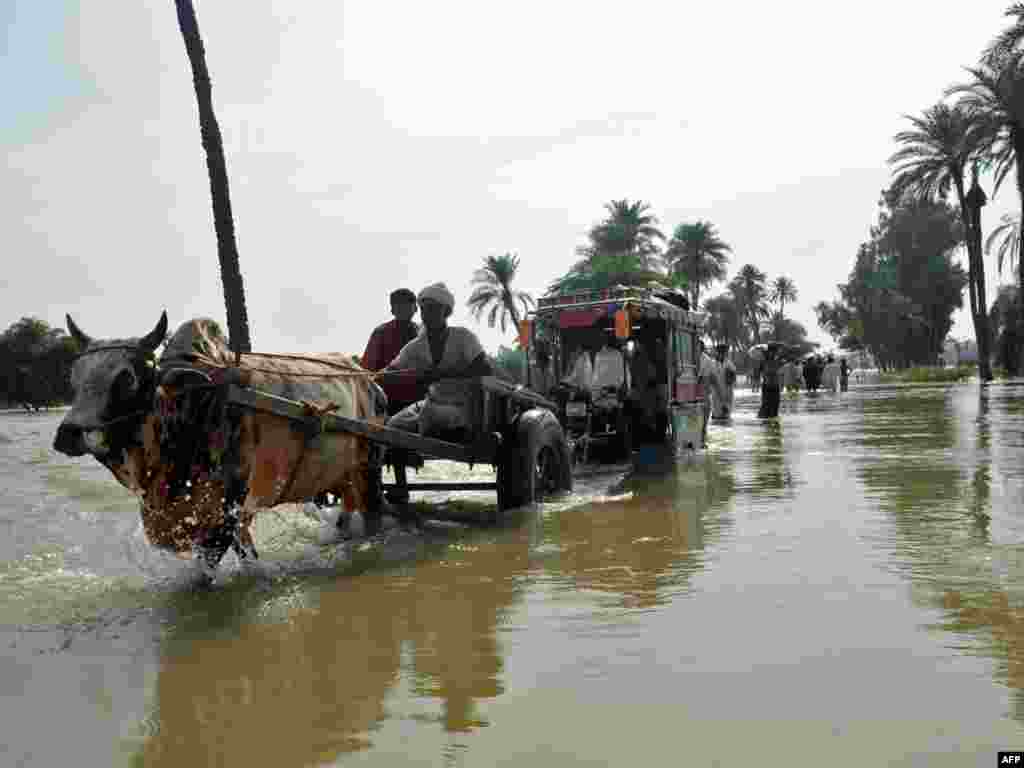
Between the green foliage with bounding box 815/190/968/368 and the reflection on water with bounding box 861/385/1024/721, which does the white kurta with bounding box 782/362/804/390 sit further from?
the reflection on water with bounding box 861/385/1024/721

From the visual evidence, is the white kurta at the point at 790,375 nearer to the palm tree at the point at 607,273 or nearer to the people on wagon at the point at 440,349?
the palm tree at the point at 607,273

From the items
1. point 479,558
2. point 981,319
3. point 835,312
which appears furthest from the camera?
point 835,312

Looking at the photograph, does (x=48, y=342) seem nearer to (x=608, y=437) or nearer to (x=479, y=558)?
(x=608, y=437)

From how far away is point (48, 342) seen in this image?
235 ft

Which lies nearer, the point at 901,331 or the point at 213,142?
the point at 213,142

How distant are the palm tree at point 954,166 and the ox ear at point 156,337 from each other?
40.9 metres

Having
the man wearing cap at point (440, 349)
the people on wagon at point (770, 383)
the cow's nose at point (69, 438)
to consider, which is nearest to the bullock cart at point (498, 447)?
the man wearing cap at point (440, 349)

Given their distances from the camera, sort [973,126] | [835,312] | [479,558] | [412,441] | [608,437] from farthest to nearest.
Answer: [835,312] → [973,126] → [608,437] → [412,441] → [479,558]

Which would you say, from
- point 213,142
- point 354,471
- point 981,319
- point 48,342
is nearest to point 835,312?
point 981,319

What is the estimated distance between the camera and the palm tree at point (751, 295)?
373ft

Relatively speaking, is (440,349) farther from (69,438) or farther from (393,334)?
(69,438)

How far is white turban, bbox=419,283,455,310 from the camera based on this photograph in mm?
7938

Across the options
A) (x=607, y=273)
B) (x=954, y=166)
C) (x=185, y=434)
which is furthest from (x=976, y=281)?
(x=185, y=434)

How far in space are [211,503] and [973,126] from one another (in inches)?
1621
